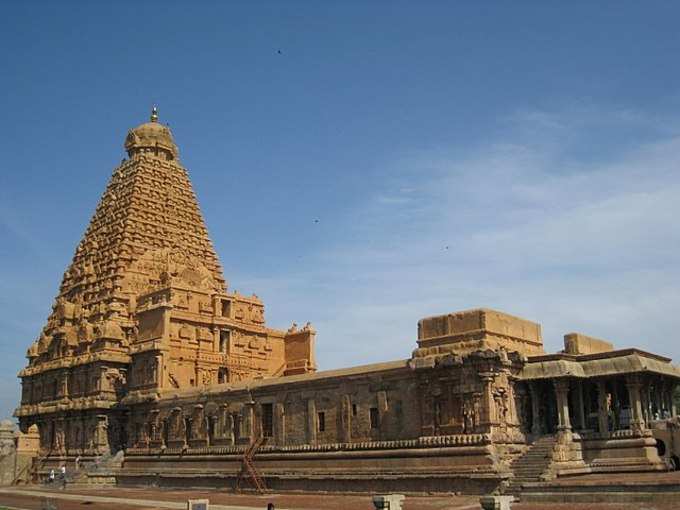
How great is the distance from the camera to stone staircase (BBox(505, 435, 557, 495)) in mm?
33156

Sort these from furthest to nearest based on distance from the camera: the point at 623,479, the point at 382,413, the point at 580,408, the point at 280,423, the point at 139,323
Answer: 1. the point at 139,323
2. the point at 280,423
3. the point at 382,413
4. the point at 580,408
5. the point at 623,479

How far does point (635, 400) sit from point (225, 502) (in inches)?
795

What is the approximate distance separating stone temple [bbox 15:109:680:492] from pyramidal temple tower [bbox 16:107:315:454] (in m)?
0.17

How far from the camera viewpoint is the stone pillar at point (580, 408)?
37.2 metres

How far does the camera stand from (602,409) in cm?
3644

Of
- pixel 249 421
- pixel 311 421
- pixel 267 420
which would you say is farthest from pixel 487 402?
pixel 249 421

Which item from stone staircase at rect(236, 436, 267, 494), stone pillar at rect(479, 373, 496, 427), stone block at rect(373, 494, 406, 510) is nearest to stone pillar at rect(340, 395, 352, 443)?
stone staircase at rect(236, 436, 267, 494)

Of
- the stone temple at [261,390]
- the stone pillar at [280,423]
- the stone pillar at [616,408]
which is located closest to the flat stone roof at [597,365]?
the stone temple at [261,390]

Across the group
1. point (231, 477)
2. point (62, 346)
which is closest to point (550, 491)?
point (231, 477)

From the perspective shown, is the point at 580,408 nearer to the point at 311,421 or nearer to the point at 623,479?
the point at 623,479

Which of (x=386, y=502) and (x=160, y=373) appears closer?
(x=386, y=502)

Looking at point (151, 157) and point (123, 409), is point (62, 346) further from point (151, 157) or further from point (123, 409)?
point (151, 157)

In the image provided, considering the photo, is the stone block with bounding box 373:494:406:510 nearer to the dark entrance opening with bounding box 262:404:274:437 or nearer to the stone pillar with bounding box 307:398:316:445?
the stone pillar with bounding box 307:398:316:445

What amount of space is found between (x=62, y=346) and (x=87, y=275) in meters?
6.94
